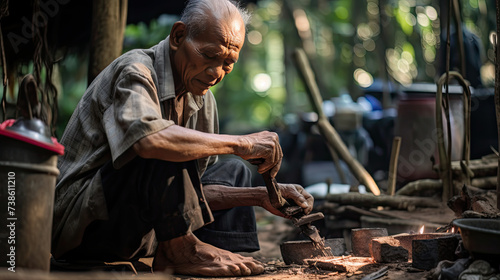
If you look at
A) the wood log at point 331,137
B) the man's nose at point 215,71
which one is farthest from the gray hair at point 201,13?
the wood log at point 331,137

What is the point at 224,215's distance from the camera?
3053 millimetres

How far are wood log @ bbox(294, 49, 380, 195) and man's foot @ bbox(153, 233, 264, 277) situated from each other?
Result: 2.32 meters

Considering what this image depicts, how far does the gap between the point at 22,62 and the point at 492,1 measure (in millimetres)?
9960

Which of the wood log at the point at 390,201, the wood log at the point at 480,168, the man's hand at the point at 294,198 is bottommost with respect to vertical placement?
the wood log at the point at 390,201

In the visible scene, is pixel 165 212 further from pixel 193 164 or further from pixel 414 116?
pixel 414 116

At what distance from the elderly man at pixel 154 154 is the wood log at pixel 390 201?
1.43 metres

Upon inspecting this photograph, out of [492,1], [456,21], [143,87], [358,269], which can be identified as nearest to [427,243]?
[358,269]

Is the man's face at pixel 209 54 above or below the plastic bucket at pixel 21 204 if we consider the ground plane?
above

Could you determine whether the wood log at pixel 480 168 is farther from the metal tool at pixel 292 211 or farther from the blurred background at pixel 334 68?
the metal tool at pixel 292 211

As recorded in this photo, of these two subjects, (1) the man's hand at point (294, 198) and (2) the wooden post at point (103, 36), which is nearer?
(1) the man's hand at point (294, 198)

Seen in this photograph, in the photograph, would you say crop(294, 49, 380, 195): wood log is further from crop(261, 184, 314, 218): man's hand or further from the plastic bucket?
the plastic bucket

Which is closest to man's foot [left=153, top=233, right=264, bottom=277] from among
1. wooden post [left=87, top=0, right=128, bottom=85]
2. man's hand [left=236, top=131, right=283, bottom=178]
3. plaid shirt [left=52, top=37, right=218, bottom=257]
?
plaid shirt [left=52, top=37, right=218, bottom=257]

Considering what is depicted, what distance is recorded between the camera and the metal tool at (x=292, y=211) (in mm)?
2791

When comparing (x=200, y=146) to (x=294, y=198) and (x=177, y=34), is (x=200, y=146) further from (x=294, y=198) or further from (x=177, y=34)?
(x=294, y=198)
